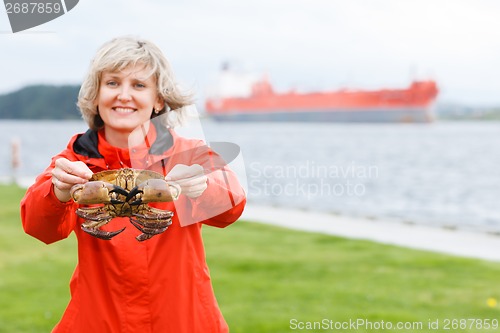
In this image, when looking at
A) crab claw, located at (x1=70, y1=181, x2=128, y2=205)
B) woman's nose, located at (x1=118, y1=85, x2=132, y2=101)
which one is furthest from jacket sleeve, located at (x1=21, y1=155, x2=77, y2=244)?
woman's nose, located at (x1=118, y1=85, x2=132, y2=101)

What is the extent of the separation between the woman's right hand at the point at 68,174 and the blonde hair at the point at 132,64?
42 centimetres

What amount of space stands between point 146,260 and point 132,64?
735 mm

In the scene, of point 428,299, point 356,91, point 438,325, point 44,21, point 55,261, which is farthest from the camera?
point 356,91

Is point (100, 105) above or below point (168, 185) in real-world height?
above

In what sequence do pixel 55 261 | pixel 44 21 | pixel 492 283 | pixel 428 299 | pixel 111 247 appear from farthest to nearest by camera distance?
pixel 55 261 → pixel 492 283 → pixel 428 299 → pixel 44 21 → pixel 111 247

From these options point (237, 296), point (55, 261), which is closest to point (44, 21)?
point (237, 296)

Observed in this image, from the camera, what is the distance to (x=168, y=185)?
6.81 ft

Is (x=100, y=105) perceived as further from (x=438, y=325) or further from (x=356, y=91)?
(x=356, y=91)

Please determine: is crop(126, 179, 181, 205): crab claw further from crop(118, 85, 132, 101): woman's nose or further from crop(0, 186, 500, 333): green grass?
crop(0, 186, 500, 333): green grass

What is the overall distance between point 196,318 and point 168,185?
0.66 m

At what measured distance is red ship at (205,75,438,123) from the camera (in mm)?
56688

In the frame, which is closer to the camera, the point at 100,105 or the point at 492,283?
the point at 100,105

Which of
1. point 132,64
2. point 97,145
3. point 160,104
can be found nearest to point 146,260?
point 97,145

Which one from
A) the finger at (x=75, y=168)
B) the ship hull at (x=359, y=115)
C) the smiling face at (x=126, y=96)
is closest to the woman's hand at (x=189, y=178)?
the finger at (x=75, y=168)
